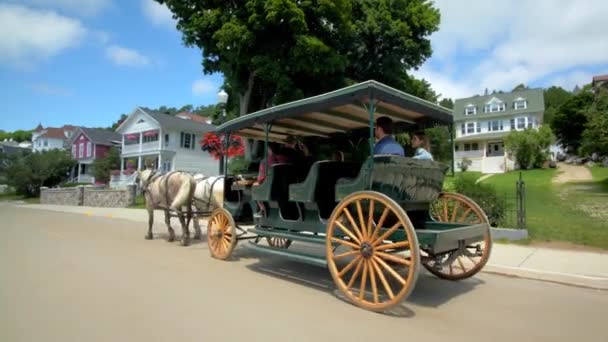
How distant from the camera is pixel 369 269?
4.21m

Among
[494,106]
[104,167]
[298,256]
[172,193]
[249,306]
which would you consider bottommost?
[249,306]

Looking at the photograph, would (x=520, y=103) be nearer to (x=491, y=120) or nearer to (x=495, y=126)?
(x=491, y=120)

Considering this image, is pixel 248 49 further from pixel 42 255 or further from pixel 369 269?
pixel 369 269

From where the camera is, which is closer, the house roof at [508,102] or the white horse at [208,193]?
the white horse at [208,193]

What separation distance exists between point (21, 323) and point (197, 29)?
16.6 m

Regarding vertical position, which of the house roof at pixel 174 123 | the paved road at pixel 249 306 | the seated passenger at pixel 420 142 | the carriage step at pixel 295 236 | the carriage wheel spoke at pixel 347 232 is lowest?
the paved road at pixel 249 306

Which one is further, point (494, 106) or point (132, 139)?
point (494, 106)

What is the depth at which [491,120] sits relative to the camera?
48.2 m

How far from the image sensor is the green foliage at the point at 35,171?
115 ft

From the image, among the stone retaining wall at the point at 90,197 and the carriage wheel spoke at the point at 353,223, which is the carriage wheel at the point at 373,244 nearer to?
the carriage wheel spoke at the point at 353,223

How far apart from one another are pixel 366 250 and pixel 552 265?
3980 millimetres

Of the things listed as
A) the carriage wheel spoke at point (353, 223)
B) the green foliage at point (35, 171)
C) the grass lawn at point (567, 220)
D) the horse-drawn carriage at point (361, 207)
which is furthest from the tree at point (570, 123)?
the green foliage at point (35, 171)

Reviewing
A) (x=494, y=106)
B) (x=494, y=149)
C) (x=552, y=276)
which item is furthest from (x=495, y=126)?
(x=552, y=276)

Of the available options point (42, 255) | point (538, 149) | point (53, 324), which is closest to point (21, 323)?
point (53, 324)
